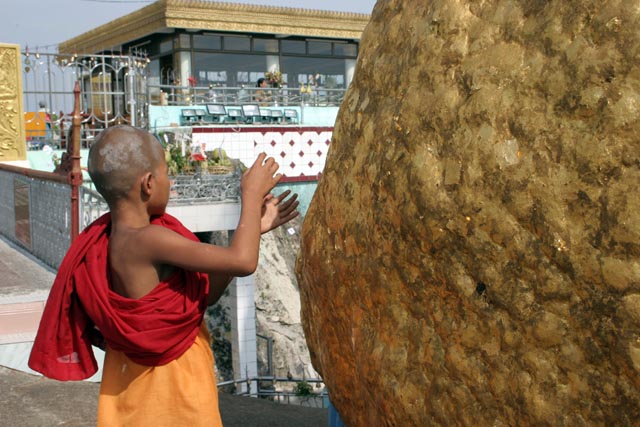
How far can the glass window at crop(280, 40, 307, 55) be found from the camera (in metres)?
15.7

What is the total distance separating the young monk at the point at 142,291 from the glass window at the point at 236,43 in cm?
1346

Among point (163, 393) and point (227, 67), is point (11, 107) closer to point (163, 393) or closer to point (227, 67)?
point (227, 67)

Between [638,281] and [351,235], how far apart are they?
2.41 feet

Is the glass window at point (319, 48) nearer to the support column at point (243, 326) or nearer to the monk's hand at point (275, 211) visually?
the support column at point (243, 326)

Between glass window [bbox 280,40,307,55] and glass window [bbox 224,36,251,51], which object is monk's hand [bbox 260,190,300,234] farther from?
glass window [bbox 280,40,307,55]

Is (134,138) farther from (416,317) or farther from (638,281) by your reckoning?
(638,281)

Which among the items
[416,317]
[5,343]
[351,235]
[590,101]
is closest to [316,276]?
[351,235]

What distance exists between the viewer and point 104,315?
72.7 inches

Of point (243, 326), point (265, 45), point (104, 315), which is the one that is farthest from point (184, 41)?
point (104, 315)

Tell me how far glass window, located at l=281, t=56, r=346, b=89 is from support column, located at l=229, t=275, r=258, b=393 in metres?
8.28

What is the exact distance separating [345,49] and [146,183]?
1503cm

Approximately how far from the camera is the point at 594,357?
1.36 meters

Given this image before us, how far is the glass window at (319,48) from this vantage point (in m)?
16.1

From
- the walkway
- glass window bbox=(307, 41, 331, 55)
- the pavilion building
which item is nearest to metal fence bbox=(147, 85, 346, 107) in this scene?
the pavilion building
